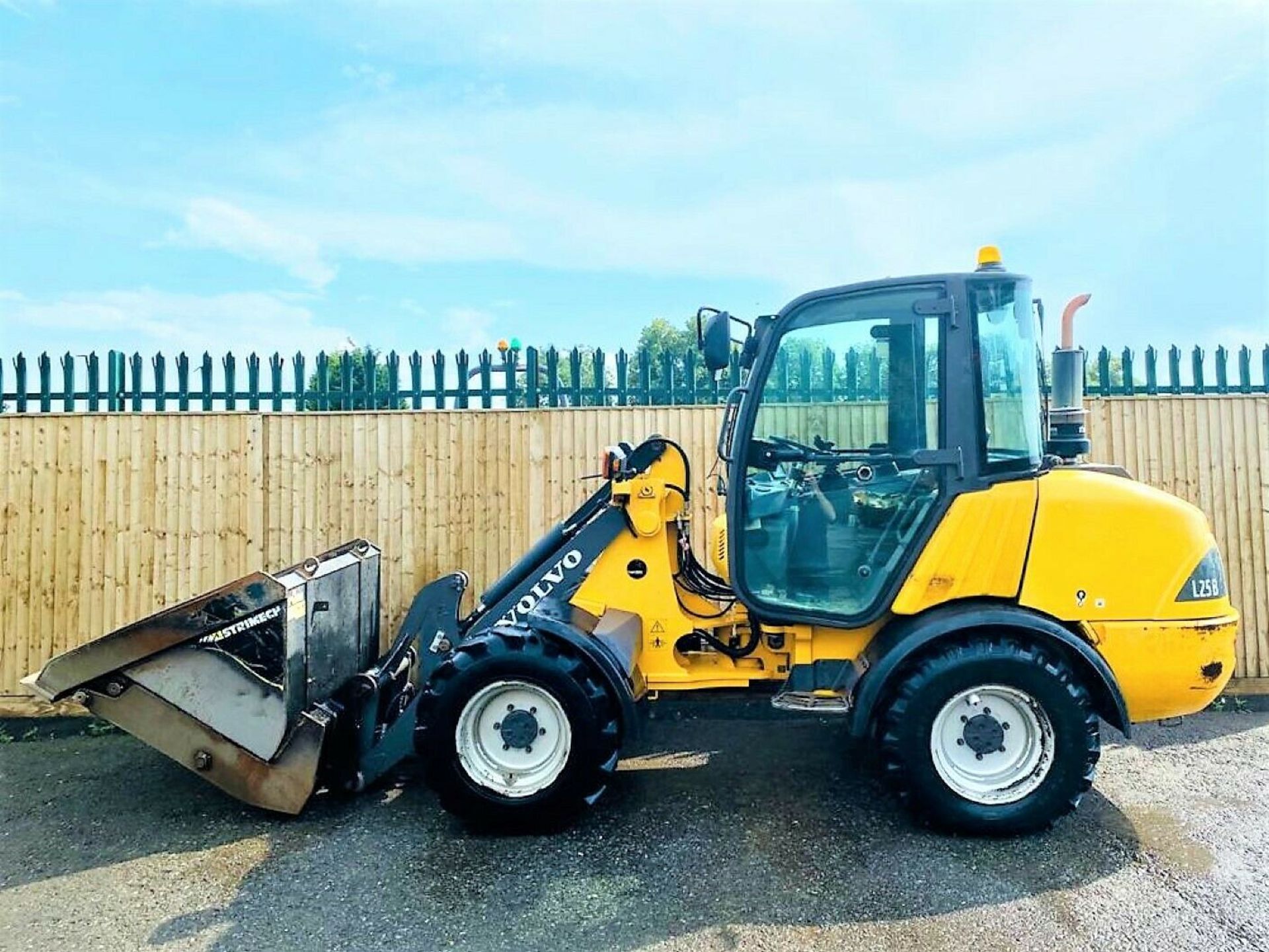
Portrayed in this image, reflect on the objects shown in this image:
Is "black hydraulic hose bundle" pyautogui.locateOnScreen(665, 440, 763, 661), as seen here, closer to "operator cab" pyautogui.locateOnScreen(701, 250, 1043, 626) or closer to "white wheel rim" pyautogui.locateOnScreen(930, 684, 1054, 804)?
"operator cab" pyautogui.locateOnScreen(701, 250, 1043, 626)

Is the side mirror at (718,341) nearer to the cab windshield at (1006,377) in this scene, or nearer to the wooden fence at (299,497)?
the cab windshield at (1006,377)

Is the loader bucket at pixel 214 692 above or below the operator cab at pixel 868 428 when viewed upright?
below

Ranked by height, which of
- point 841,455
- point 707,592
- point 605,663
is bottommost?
point 605,663

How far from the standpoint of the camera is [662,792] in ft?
14.2

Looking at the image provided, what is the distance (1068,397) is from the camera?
4.46 m

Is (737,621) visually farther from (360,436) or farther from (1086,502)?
(360,436)

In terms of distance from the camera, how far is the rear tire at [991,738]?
12.1 feet

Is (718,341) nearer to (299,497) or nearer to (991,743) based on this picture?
(991,743)

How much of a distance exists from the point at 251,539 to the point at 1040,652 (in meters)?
5.22

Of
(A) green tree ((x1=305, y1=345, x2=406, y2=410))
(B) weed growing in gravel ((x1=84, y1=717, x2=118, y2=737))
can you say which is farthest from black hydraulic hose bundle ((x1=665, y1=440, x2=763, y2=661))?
(B) weed growing in gravel ((x1=84, y1=717, x2=118, y2=737))

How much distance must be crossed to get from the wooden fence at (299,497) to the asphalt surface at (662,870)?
1649 millimetres

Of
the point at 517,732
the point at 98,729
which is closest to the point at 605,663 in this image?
the point at 517,732

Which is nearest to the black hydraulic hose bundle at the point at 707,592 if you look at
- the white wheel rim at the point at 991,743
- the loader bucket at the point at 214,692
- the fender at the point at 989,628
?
the fender at the point at 989,628

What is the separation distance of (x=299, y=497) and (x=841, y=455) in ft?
13.3
